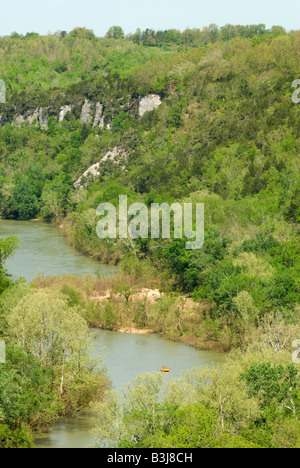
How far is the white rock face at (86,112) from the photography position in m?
128

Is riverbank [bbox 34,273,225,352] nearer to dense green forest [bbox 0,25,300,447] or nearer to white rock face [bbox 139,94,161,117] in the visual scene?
dense green forest [bbox 0,25,300,447]

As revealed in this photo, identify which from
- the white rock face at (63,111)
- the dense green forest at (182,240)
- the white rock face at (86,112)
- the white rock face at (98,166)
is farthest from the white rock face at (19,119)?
the white rock face at (98,166)

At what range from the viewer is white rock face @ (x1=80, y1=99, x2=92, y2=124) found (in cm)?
12750

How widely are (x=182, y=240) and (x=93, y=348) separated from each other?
755 inches

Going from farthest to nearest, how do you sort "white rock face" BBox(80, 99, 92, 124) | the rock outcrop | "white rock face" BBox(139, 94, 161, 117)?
"white rock face" BBox(80, 99, 92, 124) → the rock outcrop → "white rock face" BBox(139, 94, 161, 117)

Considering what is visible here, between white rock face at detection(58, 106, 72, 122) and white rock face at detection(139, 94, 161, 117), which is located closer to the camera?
white rock face at detection(139, 94, 161, 117)

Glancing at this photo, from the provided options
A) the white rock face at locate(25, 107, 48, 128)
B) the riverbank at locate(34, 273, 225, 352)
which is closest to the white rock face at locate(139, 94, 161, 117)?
the white rock face at locate(25, 107, 48, 128)

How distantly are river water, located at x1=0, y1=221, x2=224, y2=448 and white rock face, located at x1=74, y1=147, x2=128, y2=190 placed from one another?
12.4 metres

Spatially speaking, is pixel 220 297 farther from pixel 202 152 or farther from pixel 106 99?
pixel 106 99

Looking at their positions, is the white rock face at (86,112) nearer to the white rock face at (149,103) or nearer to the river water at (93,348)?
the white rock face at (149,103)

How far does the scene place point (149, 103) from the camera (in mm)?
112562

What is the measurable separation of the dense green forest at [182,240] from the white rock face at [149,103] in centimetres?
77

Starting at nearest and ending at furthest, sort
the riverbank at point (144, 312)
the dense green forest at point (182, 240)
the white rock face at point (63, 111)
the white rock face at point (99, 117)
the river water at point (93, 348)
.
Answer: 1. the dense green forest at point (182, 240)
2. the river water at point (93, 348)
3. the riverbank at point (144, 312)
4. the white rock face at point (99, 117)
5. the white rock face at point (63, 111)

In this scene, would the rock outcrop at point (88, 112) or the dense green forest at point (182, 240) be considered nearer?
the dense green forest at point (182, 240)
